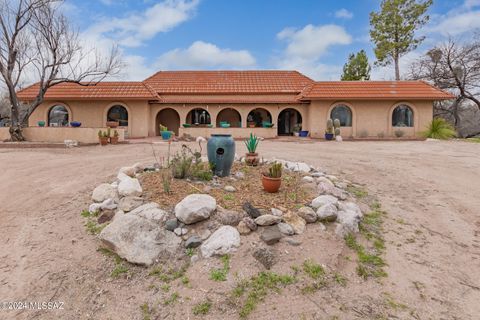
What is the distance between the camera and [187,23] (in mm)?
14953

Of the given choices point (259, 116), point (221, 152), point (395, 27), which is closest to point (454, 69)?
point (395, 27)

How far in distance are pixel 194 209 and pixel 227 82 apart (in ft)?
65.0

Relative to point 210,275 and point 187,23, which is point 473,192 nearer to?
point 210,275

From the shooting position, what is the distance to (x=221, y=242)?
12.6ft

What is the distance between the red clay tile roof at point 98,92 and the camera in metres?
19.0

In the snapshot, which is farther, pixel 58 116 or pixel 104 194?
pixel 58 116

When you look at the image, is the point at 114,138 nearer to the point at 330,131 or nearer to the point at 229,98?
the point at 229,98

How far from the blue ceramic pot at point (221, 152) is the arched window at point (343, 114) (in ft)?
51.0

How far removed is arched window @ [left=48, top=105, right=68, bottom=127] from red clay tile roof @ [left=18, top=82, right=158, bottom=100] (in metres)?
1.03

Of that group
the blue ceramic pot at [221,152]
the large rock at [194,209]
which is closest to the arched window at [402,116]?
the blue ceramic pot at [221,152]

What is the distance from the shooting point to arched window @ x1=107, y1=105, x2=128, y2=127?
65.7ft

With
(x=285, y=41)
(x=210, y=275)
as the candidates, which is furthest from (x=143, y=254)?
(x=285, y=41)

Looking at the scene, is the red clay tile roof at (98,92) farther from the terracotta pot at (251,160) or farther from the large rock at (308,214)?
the large rock at (308,214)

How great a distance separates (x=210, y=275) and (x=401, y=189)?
515cm
